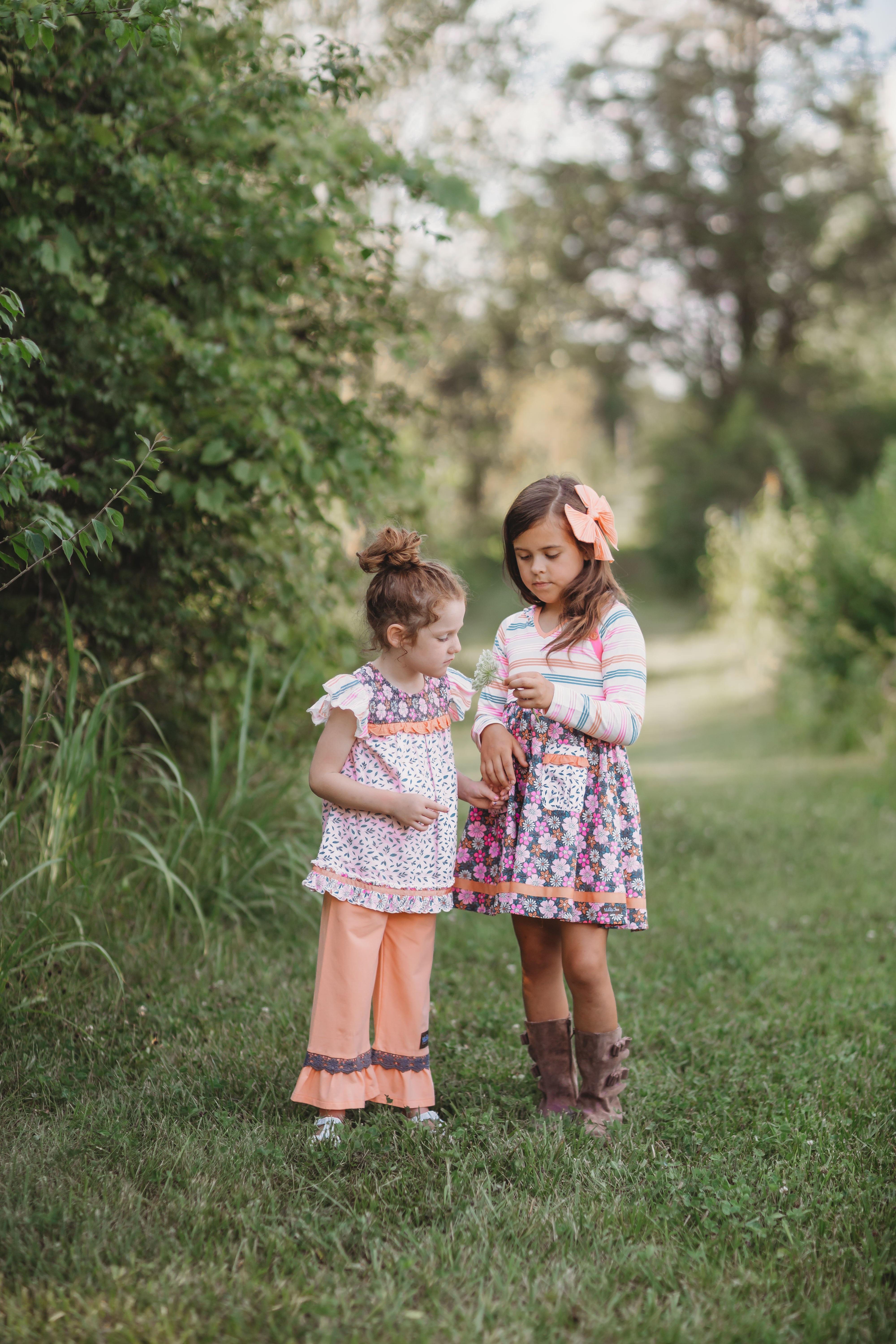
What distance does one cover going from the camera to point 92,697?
4.05 metres

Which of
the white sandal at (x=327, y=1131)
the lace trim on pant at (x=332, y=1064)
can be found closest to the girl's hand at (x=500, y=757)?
the lace trim on pant at (x=332, y=1064)

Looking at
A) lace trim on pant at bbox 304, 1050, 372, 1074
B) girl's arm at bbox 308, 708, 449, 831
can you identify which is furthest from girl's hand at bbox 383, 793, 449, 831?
lace trim on pant at bbox 304, 1050, 372, 1074

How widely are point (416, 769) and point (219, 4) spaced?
12.9ft

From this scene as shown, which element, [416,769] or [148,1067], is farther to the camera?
[148,1067]

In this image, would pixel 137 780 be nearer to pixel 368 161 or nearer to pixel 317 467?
pixel 317 467

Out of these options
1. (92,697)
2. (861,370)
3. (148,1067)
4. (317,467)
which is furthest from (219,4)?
(861,370)

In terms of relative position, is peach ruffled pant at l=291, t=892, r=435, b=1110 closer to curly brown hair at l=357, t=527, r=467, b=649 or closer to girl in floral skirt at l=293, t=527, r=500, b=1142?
girl in floral skirt at l=293, t=527, r=500, b=1142

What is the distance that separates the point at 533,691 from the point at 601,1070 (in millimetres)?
982

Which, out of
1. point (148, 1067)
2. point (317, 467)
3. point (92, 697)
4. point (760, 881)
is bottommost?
point (148, 1067)

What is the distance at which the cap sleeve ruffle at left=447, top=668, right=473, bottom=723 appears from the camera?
2.79 metres

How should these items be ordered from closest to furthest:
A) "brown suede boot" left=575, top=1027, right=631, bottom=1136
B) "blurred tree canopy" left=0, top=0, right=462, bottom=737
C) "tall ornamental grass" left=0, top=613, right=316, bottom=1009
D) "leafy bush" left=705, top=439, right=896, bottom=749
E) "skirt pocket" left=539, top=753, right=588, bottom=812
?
"skirt pocket" left=539, top=753, right=588, bottom=812 → "brown suede boot" left=575, top=1027, right=631, bottom=1136 → "tall ornamental grass" left=0, top=613, right=316, bottom=1009 → "blurred tree canopy" left=0, top=0, right=462, bottom=737 → "leafy bush" left=705, top=439, right=896, bottom=749

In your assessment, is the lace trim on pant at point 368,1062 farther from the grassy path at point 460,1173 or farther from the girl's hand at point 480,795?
the girl's hand at point 480,795

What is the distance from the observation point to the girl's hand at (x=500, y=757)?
2.60 meters

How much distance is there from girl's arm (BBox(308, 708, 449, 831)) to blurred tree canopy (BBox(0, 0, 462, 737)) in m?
1.29
